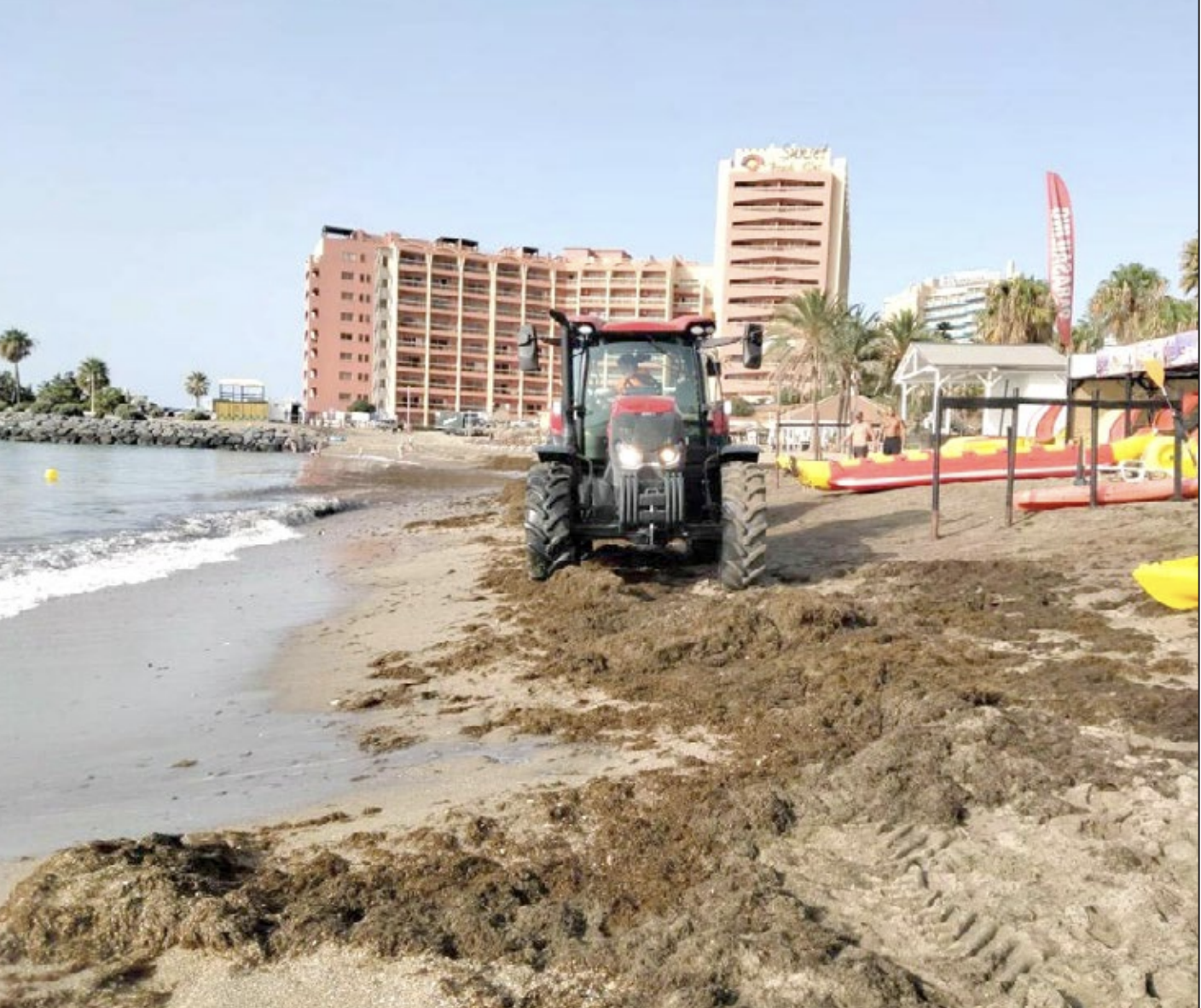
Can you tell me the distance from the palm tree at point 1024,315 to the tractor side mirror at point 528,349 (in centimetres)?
3762

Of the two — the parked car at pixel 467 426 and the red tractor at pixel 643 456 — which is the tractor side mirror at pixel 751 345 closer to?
the red tractor at pixel 643 456

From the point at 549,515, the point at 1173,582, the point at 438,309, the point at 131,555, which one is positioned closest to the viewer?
the point at 1173,582

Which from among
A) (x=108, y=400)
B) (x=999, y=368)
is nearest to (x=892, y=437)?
(x=999, y=368)

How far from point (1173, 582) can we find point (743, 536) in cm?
311

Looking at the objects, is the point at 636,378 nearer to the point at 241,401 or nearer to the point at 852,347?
the point at 852,347

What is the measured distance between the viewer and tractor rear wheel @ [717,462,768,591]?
7906 mm

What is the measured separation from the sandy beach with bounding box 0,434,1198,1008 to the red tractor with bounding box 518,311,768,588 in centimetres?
134

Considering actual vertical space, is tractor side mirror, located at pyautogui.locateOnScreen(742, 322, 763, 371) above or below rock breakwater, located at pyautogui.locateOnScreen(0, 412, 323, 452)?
above

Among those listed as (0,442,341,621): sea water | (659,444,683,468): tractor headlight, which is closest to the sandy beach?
(659,444,683,468): tractor headlight

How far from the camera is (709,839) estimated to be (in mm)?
3326

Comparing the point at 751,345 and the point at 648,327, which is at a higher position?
the point at 648,327

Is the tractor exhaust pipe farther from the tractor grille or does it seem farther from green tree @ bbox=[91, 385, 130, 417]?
green tree @ bbox=[91, 385, 130, 417]

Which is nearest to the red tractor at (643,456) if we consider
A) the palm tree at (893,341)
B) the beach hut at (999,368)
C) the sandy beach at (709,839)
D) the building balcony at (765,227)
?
the sandy beach at (709,839)

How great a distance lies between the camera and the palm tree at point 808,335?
48.4 meters
